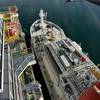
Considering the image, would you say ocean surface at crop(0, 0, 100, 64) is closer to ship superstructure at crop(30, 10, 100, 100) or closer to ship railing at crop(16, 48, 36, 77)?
ship superstructure at crop(30, 10, 100, 100)

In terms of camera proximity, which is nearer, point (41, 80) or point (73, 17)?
point (41, 80)

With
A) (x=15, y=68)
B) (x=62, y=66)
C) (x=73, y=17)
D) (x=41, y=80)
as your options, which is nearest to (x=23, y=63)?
(x=15, y=68)

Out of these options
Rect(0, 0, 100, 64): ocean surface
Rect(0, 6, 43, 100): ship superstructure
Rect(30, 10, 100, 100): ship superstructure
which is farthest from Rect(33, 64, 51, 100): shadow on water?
Rect(0, 0, 100, 64): ocean surface

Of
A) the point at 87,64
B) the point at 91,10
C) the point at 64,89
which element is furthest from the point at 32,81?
the point at 91,10

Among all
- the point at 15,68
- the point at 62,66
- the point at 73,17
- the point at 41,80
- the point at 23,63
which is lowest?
the point at 15,68

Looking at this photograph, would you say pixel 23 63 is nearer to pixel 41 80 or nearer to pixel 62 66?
pixel 62 66

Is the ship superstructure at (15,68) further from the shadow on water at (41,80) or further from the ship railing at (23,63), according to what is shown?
the shadow on water at (41,80)

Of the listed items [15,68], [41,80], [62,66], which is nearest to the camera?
[15,68]
